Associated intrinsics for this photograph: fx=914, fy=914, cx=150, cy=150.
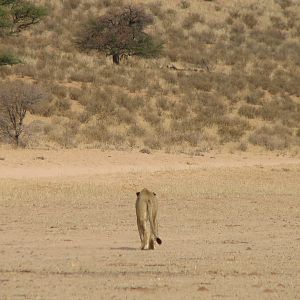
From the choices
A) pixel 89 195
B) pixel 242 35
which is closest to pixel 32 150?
pixel 89 195

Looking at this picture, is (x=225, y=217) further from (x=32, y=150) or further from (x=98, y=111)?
(x=98, y=111)

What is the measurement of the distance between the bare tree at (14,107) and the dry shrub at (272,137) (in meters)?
8.52

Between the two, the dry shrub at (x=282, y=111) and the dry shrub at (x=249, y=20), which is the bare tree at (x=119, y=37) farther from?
the dry shrub at (x=249, y=20)

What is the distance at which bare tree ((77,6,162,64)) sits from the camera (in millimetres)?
45531

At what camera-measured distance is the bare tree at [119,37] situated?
1793 inches

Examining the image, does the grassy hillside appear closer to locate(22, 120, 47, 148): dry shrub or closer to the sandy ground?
locate(22, 120, 47, 148): dry shrub

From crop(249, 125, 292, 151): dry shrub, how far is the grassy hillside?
5 cm

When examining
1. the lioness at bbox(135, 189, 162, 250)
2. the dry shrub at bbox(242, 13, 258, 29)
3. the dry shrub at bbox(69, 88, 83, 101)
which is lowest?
the lioness at bbox(135, 189, 162, 250)

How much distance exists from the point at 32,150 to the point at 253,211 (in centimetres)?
1116

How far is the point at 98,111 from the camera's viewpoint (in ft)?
118

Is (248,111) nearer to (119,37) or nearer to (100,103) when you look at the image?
(100,103)

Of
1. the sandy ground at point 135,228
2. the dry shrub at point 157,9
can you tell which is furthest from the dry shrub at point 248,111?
the dry shrub at point 157,9

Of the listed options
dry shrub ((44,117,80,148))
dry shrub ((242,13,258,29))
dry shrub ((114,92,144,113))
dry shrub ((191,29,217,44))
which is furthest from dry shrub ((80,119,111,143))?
dry shrub ((242,13,258,29))

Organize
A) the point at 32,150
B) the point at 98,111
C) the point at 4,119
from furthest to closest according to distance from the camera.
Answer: the point at 98,111
the point at 4,119
the point at 32,150
